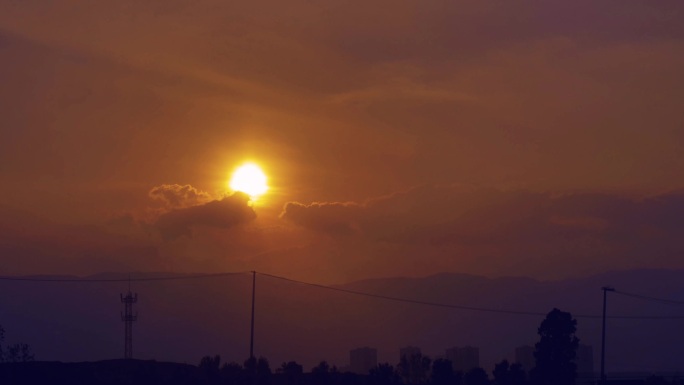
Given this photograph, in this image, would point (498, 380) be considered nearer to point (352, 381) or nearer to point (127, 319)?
point (352, 381)

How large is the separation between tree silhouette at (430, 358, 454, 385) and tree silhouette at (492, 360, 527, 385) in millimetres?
4783

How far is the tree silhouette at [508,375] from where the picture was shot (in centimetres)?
10644

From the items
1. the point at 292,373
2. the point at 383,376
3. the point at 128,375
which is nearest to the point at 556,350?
the point at 383,376

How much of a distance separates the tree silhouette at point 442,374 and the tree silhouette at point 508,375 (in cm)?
478

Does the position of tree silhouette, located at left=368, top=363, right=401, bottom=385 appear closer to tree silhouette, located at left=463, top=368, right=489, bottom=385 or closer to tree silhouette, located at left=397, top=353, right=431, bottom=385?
tree silhouette, located at left=463, top=368, right=489, bottom=385

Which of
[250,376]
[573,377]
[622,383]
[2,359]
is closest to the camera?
[250,376]

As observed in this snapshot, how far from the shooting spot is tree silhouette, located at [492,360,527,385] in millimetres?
106438

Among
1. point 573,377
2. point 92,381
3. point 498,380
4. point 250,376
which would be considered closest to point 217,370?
point 250,376

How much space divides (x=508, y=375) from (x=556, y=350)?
5.60 m

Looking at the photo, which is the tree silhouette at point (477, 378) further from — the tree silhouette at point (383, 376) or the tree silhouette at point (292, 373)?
the tree silhouette at point (292, 373)

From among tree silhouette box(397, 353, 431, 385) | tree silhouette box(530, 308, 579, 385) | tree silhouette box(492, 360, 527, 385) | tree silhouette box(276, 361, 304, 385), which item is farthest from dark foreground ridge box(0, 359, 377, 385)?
tree silhouette box(397, 353, 431, 385)

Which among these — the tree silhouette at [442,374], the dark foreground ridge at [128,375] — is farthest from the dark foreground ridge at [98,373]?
the tree silhouette at [442,374]

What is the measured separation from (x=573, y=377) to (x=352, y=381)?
78.7 ft

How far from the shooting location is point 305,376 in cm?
9725
